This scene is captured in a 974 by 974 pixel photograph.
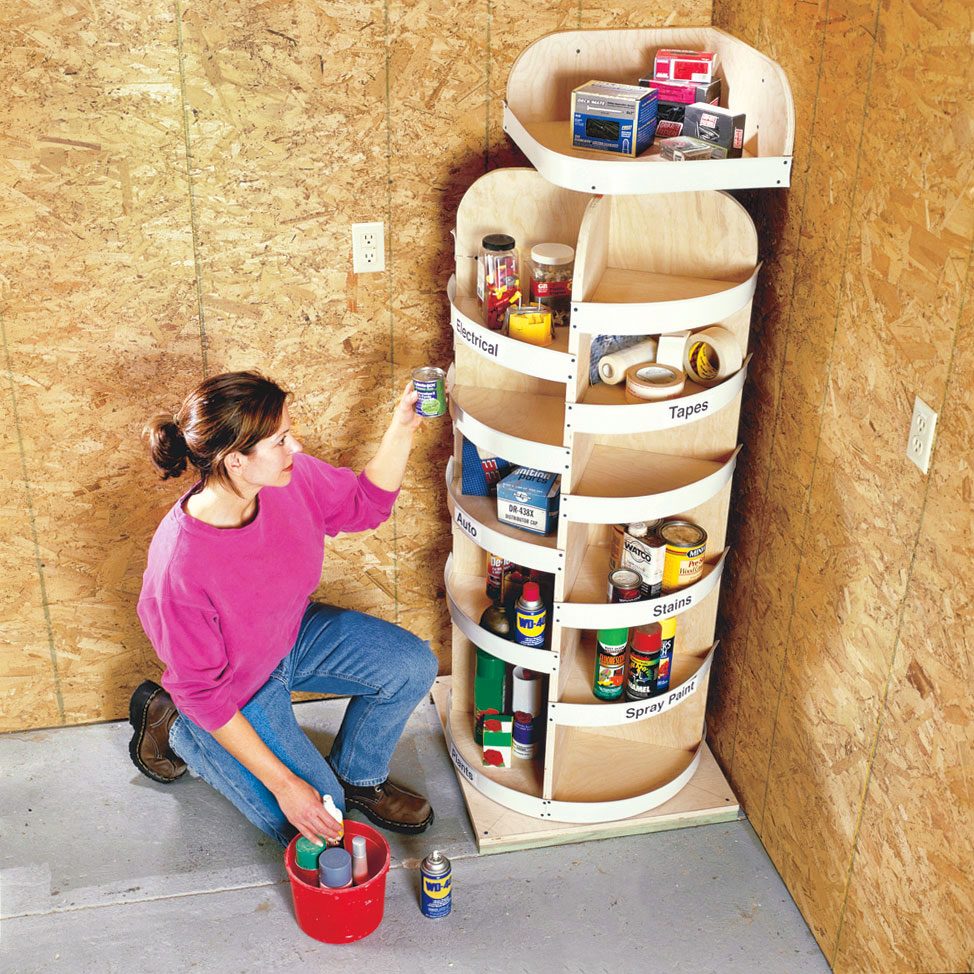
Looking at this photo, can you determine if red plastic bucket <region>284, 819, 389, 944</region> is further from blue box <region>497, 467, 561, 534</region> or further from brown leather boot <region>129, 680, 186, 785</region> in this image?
blue box <region>497, 467, 561, 534</region>

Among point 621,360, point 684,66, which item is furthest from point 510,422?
point 684,66

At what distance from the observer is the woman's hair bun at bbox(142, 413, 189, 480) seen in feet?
8.16

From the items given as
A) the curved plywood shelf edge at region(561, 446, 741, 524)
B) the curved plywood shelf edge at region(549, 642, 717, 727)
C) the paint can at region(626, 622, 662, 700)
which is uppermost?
the curved plywood shelf edge at region(561, 446, 741, 524)

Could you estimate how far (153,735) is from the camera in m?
3.04

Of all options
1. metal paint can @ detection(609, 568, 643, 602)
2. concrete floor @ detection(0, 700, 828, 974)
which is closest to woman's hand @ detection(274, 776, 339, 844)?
concrete floor @ detection(0, 700, 828, 974)

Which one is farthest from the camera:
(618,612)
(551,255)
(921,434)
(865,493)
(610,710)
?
(610,710)

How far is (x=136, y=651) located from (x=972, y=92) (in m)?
2.43

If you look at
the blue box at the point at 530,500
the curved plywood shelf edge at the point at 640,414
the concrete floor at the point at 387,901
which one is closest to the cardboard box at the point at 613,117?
the curved plywood shelf edge at the point at 640,414

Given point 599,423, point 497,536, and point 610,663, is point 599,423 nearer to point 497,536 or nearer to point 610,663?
point 497,536

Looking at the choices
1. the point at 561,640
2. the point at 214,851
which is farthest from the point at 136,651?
the point at 561,640

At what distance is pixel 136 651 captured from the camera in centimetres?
323

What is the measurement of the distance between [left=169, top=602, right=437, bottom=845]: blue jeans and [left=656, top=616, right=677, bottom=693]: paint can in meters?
0.55

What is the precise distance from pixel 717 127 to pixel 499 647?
1.24 metres

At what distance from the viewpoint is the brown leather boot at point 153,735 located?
3.03 meters
